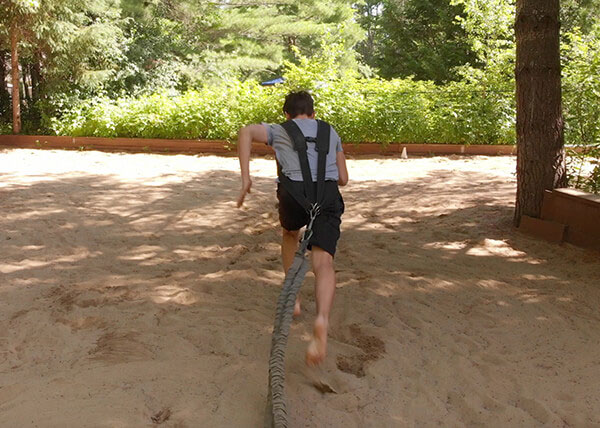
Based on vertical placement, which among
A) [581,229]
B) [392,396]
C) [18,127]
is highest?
[18,127]

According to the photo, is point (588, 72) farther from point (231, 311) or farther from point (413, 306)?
point (231, 311)

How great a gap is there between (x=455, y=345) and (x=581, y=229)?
2.73m

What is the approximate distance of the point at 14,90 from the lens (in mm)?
15531

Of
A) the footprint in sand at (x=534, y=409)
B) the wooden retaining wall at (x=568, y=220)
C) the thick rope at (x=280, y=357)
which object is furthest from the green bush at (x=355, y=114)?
the thick rope at (x=280, y=357)

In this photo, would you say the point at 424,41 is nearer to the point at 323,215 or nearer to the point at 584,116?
the point at 584,116

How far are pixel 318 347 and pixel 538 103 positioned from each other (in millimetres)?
4441

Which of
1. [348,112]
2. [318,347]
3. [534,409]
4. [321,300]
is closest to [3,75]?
[348,112]

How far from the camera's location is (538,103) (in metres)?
6.25

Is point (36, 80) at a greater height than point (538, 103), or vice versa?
point (36, 80)

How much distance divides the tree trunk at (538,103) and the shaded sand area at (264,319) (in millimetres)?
643

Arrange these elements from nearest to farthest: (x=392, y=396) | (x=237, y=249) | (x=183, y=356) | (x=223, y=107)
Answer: (x=392, y=396) < (x=183, y=356) < (x=237, y=249) < (x=223, y=107)

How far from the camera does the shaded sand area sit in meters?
3.08

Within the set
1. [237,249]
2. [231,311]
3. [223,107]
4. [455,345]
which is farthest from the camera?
[223,107]

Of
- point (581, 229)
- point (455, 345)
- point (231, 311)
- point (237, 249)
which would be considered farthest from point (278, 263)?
point (581, 229)
